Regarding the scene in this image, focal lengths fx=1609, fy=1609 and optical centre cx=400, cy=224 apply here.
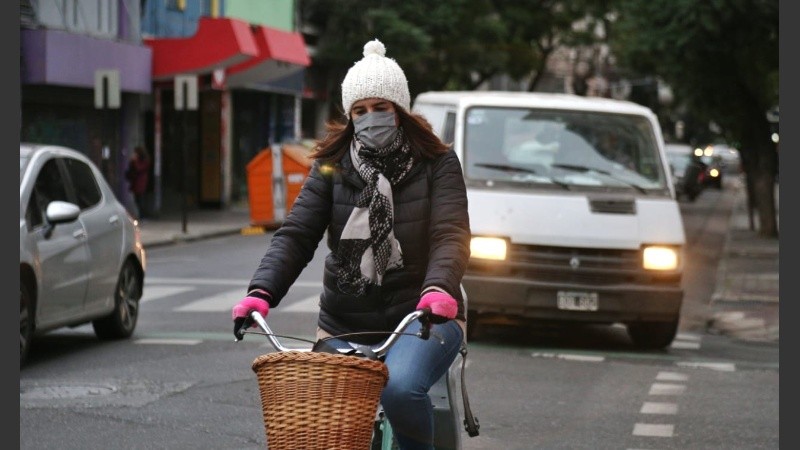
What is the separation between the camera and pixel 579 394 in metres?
10.6

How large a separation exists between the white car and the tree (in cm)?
1396

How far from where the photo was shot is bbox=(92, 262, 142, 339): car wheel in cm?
1266

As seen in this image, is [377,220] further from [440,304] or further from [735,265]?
[735,265]

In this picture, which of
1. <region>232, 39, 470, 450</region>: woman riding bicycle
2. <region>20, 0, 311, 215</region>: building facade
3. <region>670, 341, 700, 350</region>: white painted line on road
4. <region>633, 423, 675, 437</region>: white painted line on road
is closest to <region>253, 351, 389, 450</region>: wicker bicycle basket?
<region>232, 39, 470, 450</region>: woman riding bicycle

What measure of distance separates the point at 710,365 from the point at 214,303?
5478 millimetres

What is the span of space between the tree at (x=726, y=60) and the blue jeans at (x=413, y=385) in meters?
20.0

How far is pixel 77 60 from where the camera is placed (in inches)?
1168

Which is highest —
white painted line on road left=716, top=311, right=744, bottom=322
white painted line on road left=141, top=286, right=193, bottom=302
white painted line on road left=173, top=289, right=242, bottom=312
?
white painted line on road left=173, top=289, right=242, bottom=312

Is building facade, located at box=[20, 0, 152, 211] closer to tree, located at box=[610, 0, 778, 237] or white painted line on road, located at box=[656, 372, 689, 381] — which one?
tree, located at box=[610, 0, 778, 237]

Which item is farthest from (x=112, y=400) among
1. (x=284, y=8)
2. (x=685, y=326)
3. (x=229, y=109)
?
(x=284, y=8)

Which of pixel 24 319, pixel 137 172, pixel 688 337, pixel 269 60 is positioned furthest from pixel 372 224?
pixel 269 60

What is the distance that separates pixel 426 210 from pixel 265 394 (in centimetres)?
118

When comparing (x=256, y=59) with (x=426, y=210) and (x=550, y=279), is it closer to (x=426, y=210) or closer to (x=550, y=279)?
(x=550, y=279)

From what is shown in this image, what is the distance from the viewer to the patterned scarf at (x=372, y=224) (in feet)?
17.0
